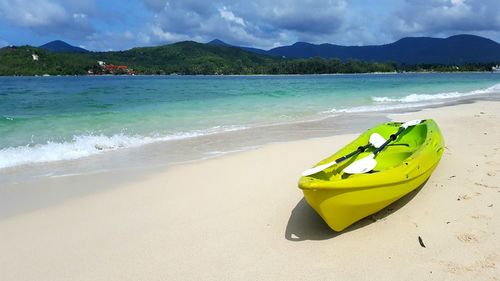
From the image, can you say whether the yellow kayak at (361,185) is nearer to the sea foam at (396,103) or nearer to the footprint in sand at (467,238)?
the footprint in sand at (467,238)

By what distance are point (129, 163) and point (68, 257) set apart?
152 inches

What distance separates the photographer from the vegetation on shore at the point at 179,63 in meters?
111

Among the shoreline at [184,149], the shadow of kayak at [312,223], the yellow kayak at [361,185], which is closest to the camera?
the yellow kayak at [361,185]

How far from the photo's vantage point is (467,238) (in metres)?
3.91

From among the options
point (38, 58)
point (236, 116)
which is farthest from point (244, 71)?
point (236, 116)

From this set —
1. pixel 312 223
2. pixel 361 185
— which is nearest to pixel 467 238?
pixel 361 185

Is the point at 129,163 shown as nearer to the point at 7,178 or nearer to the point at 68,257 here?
the point at 7,178

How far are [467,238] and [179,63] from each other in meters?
152

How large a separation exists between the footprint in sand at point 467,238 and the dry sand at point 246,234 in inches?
0.7

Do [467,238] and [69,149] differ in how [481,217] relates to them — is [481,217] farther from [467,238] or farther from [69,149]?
[69,149]

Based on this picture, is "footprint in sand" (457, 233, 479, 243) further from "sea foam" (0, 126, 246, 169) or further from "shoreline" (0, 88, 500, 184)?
"sea foam" (0, 126, 246, 169)

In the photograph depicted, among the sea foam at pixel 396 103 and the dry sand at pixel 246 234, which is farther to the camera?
the sea foam at pixel 396 103

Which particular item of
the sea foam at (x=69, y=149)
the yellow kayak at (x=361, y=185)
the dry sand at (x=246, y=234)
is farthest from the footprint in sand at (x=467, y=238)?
the sea foam at (x=69, y=149)

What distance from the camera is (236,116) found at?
16.1 meters
